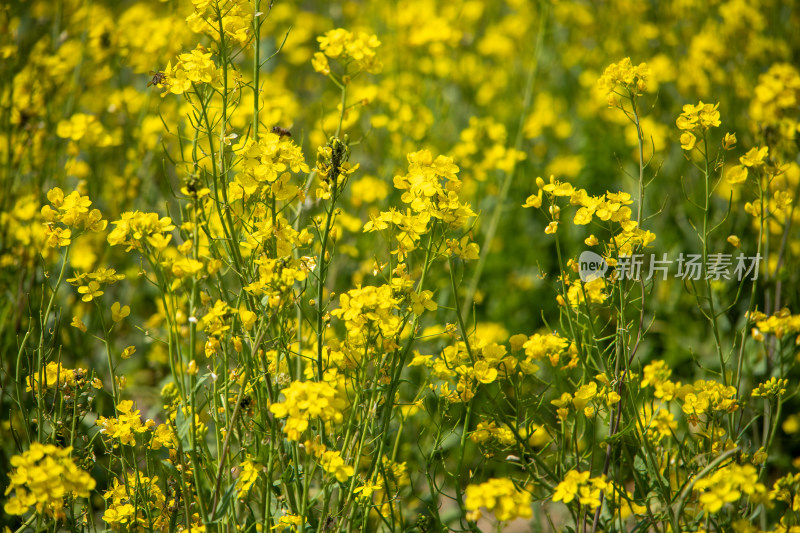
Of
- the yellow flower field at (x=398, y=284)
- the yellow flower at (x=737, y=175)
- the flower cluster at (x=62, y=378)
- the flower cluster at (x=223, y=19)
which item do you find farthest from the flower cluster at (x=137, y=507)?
the yellow flower at (x=737, y=175)

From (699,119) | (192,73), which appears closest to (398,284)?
(192,73)

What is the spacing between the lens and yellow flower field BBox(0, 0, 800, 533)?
141 cm

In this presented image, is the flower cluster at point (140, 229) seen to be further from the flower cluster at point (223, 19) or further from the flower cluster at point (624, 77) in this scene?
the flower cluster at point (624, 77)

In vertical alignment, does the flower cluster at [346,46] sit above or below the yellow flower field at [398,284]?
above

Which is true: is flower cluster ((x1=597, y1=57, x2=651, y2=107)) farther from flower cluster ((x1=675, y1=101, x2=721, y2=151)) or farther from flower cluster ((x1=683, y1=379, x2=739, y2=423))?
flower cluster ((x1=683, y1=379, x2=739, y2=423))

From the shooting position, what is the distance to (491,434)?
1566 millimetres

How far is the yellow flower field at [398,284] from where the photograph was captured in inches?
55.4

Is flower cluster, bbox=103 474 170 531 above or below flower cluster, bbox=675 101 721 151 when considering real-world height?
below

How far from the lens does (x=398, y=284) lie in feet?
4.55

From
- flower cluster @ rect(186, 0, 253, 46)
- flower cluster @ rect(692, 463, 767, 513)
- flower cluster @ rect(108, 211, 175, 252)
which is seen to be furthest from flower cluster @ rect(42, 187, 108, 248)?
flower cluster @ rect(692, 463, 767, 513)

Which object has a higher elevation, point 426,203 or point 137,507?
point 426,203

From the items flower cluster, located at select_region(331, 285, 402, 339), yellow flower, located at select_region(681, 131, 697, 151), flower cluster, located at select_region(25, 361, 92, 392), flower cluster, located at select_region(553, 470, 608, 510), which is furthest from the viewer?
yellow flower, located at select_region(681, 131, 697, 151)

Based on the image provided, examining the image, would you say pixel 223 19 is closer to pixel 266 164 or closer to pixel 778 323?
pixel 266 164

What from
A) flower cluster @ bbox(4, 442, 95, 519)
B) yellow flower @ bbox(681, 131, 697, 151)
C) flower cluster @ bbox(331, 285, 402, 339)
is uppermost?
yellow flower @ bbox(681, 131, 697, 151)
